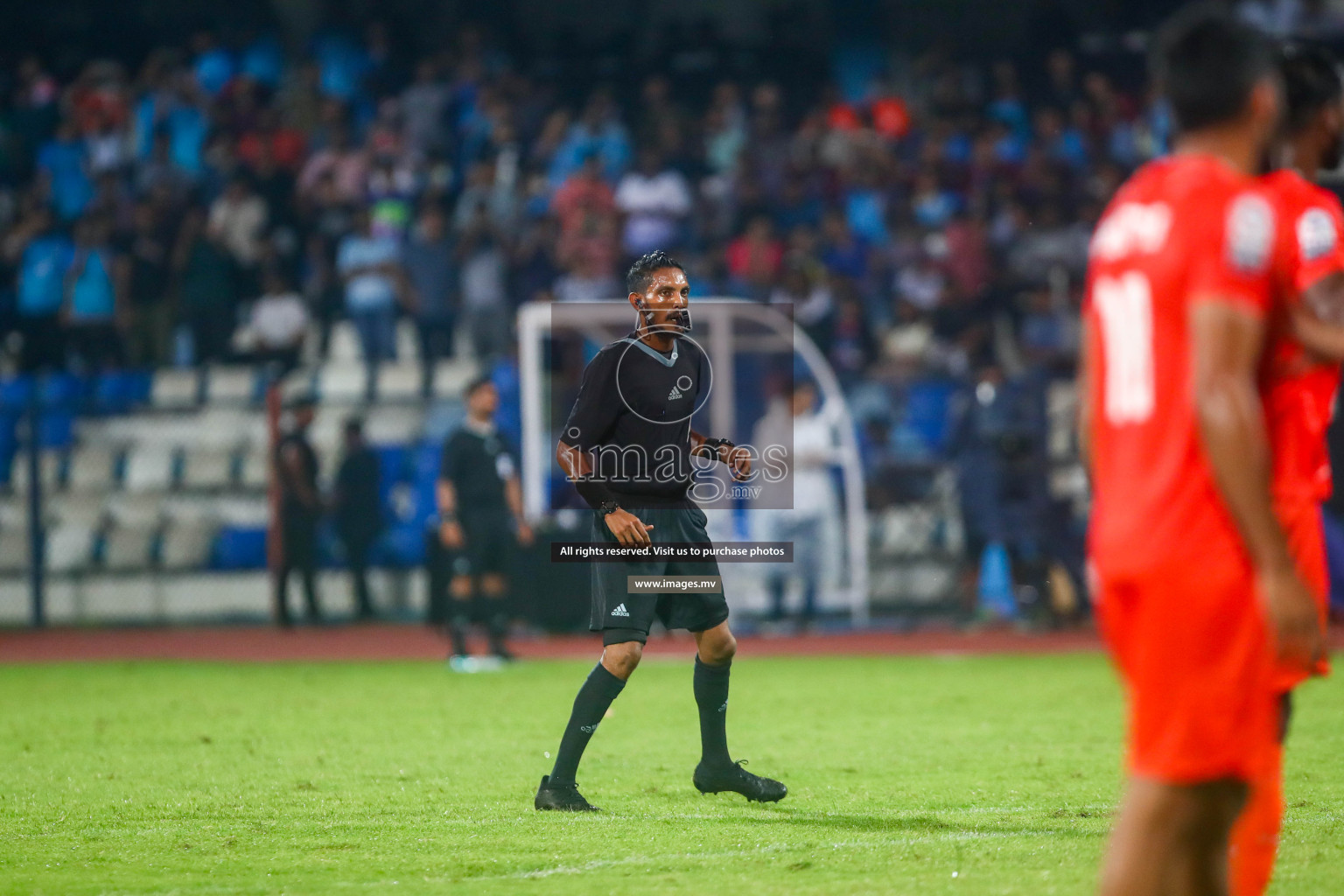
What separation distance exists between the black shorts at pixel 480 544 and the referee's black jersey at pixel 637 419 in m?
6.36

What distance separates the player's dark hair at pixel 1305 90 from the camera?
440 centimetres

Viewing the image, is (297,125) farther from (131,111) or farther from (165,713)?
(165,713)

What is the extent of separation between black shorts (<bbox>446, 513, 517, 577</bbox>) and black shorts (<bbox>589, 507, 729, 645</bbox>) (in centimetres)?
641

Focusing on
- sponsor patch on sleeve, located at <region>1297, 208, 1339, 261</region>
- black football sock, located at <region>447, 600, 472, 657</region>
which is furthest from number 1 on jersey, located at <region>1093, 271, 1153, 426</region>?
black football sock, located at <region>447, 600, 472, 657</region>

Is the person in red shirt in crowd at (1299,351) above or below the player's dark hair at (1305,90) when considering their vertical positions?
below

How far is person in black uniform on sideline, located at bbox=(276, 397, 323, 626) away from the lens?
1766 centimetres

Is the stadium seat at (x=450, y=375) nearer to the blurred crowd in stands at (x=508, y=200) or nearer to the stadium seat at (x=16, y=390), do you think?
the blurred crowd in stands at (x=508, y=200)

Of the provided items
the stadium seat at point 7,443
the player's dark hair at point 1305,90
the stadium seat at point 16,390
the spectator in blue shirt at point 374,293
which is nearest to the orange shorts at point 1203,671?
the player's dark hair at point 1305,90

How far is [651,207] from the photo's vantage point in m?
19.6

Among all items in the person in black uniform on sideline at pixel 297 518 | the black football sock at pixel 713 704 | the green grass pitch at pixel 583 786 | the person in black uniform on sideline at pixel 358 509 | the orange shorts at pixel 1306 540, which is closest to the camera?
the orange shorts at pixel 1306 540

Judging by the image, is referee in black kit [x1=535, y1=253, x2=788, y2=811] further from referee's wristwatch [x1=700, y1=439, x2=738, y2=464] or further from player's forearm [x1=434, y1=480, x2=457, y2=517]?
player's forearm [x1=434, y1=480, x2=457, y2=517]

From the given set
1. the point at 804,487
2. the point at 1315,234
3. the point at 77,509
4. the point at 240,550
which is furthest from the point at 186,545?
the point at 1315,234

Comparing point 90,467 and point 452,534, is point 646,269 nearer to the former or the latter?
point 452,534

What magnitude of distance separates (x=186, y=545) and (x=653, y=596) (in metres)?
12.6
